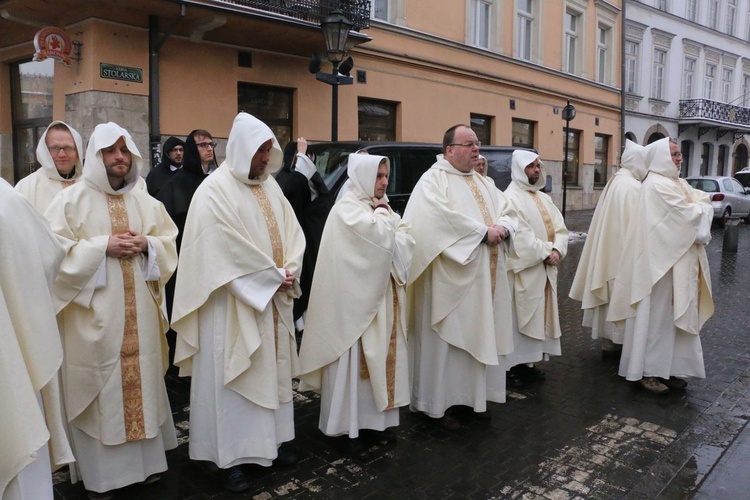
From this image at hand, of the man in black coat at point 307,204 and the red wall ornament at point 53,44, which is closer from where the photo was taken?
the man in black coat at point 307,204

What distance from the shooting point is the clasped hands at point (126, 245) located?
11.3 feet

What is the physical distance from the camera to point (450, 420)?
4578mm

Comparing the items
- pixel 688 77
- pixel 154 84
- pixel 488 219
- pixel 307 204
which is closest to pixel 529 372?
pixel 488 219

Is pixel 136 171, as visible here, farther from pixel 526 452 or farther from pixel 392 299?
pixel 526 452

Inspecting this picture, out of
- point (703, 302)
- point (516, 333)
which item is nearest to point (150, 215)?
point (516, 333)

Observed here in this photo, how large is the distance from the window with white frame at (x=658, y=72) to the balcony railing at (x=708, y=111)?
1.79m

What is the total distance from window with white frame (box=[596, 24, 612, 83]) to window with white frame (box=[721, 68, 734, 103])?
1208 cm

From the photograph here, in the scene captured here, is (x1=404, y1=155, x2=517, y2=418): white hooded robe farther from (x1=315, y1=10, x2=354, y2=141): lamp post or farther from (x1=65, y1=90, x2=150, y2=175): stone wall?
(x1=65, y1=90, x2=150, y2=175): stone wall

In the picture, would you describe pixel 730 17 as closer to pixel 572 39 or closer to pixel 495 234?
pixel 572 39

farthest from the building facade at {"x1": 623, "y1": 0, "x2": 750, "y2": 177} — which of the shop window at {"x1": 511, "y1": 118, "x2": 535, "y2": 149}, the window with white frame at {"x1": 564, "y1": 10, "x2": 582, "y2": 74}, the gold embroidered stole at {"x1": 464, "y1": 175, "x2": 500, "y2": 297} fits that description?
the gold embroidered stole at {"x1": 464, "y1": 175, "x2": 500, "y2": 297}

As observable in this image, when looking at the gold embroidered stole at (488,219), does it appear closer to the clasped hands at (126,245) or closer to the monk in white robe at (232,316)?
the monk in white robe at (232,316)

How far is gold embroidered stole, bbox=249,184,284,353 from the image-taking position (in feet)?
12.4

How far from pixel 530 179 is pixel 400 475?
3031mm

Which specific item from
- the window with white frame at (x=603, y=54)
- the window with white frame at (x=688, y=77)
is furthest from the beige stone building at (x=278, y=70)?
the window with white frame at (x=688, y=77)
